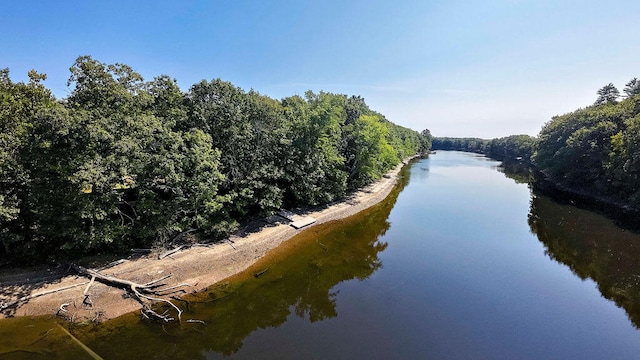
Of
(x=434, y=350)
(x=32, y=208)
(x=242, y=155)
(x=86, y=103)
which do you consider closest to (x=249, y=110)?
(x=242, y=155)

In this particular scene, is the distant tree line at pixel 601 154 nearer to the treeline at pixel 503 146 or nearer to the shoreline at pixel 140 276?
the treeline at pixel 503 146

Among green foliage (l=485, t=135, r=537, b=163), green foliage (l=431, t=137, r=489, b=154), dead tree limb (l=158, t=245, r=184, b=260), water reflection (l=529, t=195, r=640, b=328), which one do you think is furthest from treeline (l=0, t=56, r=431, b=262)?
green foliage (l=431, t=137, r=489, b=154)

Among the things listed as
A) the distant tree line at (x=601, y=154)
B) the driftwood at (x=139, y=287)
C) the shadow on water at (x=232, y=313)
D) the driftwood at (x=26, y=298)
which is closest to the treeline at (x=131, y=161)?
the driftwood at (x=139, y=287)

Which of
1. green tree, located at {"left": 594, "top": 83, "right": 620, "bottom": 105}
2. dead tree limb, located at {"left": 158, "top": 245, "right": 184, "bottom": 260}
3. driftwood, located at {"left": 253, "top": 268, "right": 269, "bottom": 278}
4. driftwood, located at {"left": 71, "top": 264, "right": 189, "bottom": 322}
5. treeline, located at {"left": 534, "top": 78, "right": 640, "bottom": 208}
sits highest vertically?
green tree, located at {"left": 594, "top": 83, "right": 620, "bottom": 105}

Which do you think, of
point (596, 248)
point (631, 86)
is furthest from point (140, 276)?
point (631, 86)

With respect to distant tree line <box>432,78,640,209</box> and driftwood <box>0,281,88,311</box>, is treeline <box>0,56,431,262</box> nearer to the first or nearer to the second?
driftwood <box>0,281,88,311</box>

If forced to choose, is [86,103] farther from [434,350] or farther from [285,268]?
[434,350]
